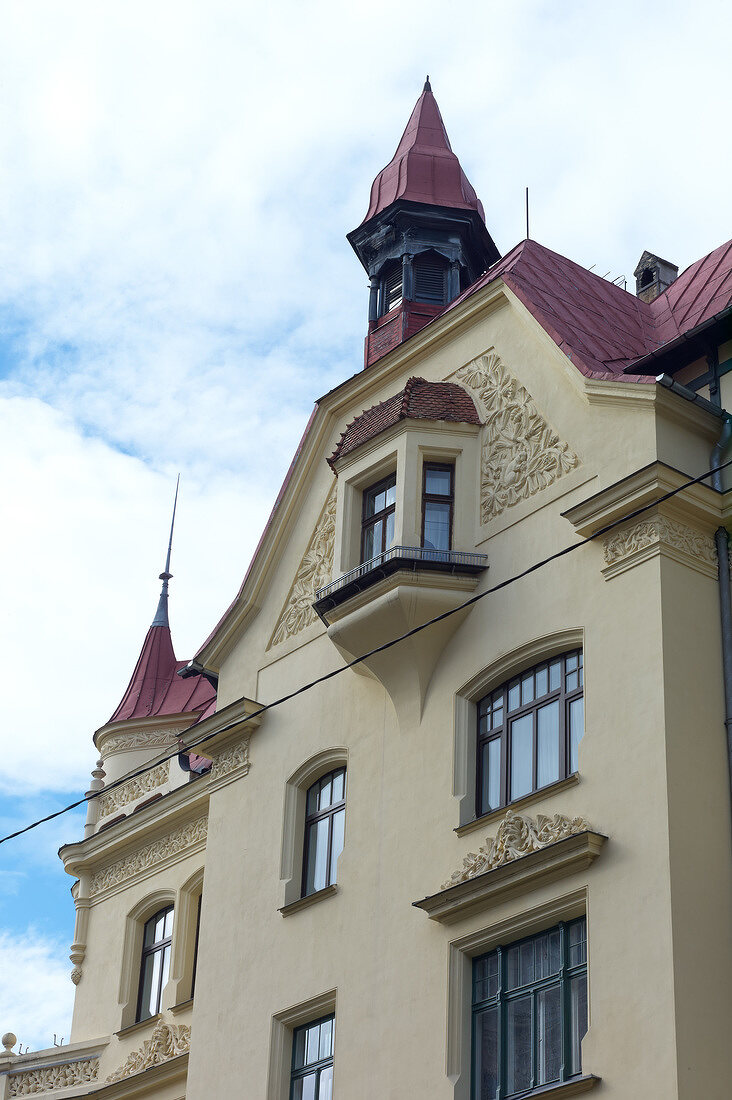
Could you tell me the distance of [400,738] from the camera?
20641mm

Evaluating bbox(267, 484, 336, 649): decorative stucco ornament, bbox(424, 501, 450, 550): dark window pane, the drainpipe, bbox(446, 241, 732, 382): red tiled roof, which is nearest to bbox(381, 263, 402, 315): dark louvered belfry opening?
bbox(446, 241, 732, 382): red tiled roof

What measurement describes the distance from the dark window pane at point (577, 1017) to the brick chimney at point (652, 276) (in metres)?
12.8

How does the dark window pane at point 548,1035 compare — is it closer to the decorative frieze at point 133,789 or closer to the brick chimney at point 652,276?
the decorative frieze at point 133,789

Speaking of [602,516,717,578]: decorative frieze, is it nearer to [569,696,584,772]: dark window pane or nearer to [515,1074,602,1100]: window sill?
[569,696,584,772]: dark window pane

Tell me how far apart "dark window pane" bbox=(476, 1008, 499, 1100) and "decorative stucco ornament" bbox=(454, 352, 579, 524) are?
611cm

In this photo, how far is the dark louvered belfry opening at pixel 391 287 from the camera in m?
27.7

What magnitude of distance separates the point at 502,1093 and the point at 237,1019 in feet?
16.5

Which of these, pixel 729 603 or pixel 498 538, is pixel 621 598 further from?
pixel 498 538

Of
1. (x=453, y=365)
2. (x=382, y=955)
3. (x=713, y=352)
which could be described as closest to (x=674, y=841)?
(x=382, y=955)

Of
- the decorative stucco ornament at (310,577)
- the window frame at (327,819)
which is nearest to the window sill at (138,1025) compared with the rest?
the window frame at (327,819)

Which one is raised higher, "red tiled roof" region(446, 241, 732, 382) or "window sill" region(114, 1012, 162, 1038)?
"red tiled roof" region(446, 241, 732, 382)

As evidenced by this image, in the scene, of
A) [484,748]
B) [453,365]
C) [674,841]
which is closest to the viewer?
[674,841]

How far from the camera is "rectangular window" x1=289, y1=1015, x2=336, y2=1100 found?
1978 cm

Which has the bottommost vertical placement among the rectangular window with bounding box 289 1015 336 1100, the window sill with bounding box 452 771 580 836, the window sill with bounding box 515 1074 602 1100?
→ the window sill with bounding box 515 1074 602 1100
